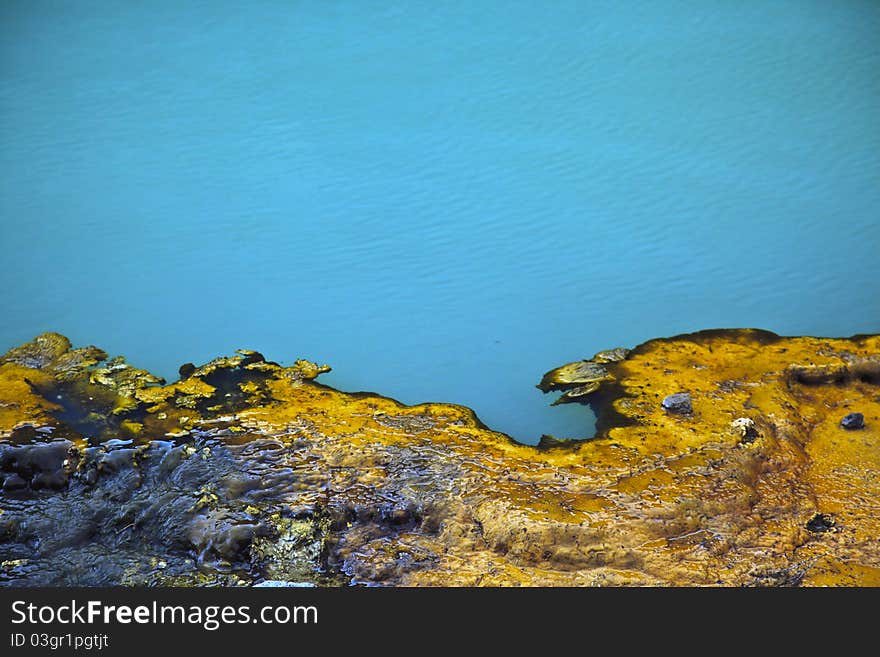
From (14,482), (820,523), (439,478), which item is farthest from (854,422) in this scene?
(14,482)

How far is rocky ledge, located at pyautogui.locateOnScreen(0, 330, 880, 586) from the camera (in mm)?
2146

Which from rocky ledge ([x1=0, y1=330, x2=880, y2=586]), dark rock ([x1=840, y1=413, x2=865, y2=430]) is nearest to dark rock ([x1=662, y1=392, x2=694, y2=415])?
rocky ledge ([x1=0, y1=330, x2=880, y2=586])

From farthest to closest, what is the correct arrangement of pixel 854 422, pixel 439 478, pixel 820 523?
pixel 854 422 → pixel 439 478 → pixel 820 523

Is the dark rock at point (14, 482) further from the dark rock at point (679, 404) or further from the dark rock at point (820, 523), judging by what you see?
the dark rock at point (820, 523)

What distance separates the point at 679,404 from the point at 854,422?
1.73ft

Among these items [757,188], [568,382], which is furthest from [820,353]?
[757,188]

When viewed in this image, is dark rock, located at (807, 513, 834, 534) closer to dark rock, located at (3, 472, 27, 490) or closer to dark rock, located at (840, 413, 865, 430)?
dark rock, located at (840, 413, 865, 430)

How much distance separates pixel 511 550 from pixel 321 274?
1.71 meters

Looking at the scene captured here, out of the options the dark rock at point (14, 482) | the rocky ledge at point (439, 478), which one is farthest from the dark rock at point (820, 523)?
the dark rock at point (14, 482)

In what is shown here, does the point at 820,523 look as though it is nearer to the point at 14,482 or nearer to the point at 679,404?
the point at 679,404

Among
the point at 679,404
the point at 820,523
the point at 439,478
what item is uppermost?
the point at 679,404

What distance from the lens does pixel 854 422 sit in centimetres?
262

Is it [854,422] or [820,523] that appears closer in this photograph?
[820,523]

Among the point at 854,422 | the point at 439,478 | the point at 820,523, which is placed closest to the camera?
the point at 820,523
